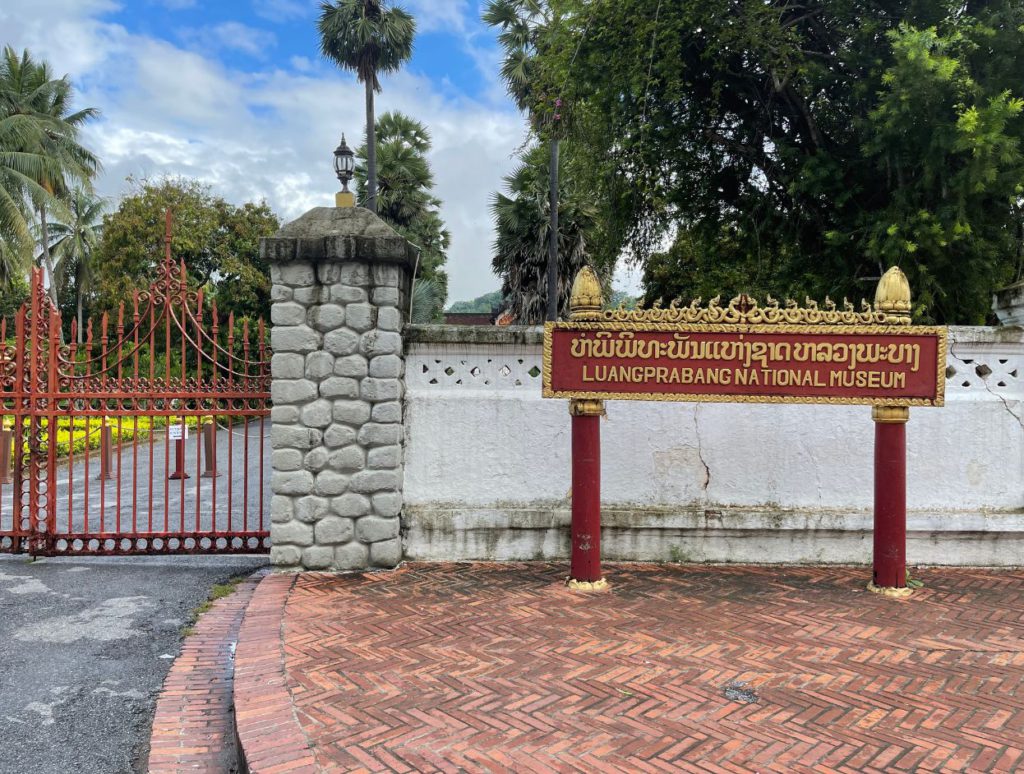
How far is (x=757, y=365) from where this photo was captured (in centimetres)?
523

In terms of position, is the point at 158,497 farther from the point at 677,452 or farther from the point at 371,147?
the point at 371,147

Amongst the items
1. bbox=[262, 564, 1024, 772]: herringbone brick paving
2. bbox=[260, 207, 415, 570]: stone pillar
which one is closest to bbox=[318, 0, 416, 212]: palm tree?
bbox=[260, 207, 415, 570]: stone pillar

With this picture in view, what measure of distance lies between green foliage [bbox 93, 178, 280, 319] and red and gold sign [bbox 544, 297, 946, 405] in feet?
77.1

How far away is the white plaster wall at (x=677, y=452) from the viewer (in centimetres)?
595

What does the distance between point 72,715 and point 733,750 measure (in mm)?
3339

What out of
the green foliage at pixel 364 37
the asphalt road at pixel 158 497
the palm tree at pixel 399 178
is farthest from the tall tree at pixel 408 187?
the asphalt road at pixel 158 497

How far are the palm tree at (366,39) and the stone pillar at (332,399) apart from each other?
16225 mm

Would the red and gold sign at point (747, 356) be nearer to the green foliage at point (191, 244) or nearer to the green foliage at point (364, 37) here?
the green foliage at point (364, 37)

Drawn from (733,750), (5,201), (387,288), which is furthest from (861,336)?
(5,201)

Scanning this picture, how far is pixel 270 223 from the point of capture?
30.3 m

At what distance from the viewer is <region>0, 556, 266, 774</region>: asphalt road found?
138 inches

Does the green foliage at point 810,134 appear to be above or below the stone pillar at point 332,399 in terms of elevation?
above

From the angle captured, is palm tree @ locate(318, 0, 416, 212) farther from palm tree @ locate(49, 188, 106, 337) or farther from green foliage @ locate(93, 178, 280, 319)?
palm tree @ locate(49, 188, 106, 337)

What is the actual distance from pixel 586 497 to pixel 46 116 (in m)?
31.7
